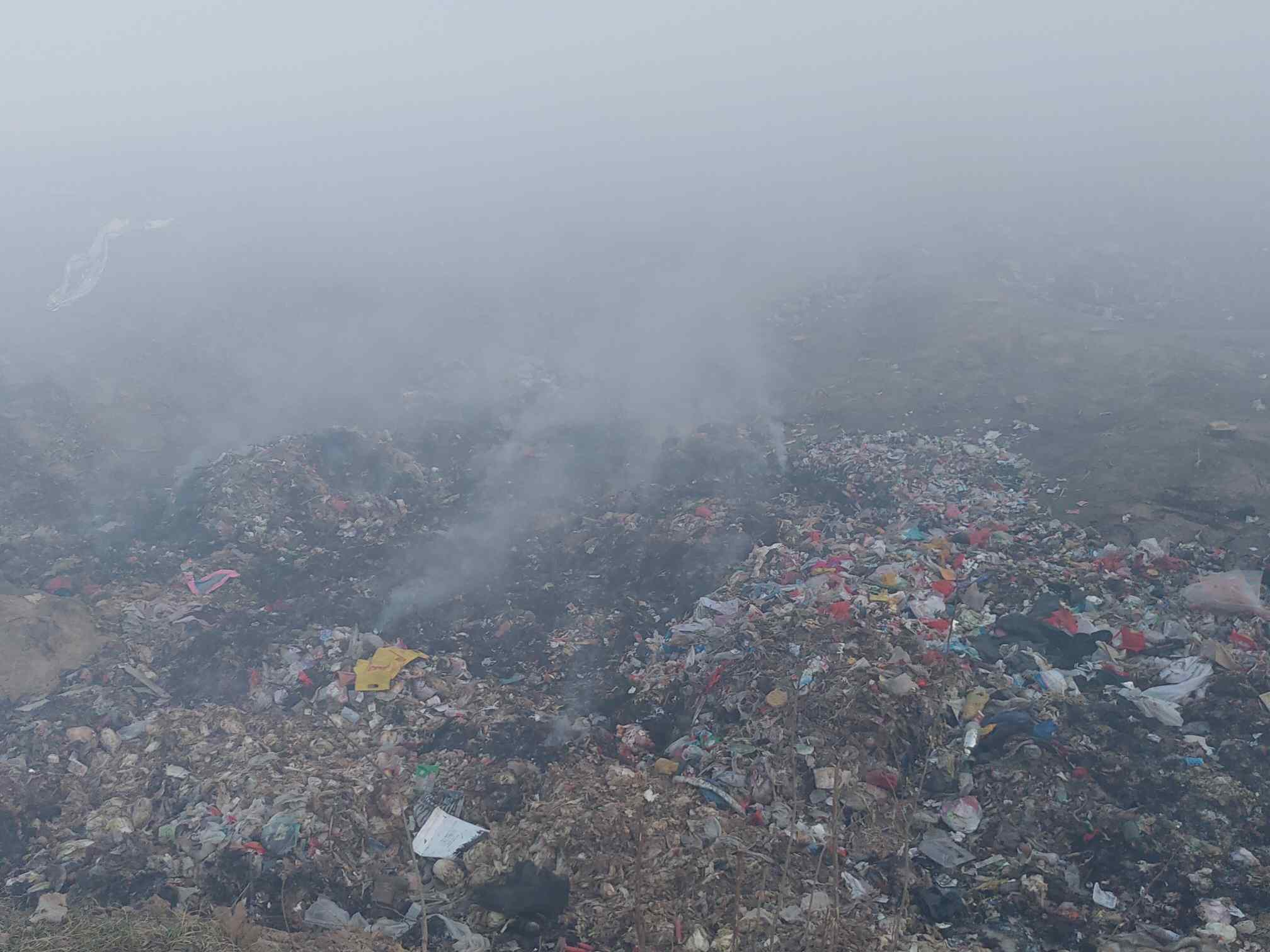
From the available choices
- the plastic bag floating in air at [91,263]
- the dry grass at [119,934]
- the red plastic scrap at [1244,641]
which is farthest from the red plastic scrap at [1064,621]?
the plastic bag floating in air at [91,263]

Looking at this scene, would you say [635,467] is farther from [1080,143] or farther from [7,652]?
[1080,143]

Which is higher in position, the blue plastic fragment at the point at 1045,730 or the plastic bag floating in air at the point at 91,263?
the plastic bag floating in air at the point at 91,263

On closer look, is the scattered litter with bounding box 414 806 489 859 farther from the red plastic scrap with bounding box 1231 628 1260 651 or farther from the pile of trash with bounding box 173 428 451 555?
the red plastic scrap with bounding box 1231 628 1260 651

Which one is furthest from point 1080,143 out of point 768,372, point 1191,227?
point 768,372

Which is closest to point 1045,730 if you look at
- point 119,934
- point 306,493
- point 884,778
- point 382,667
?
point 884,778

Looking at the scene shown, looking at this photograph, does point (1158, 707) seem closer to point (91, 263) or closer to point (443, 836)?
point (443, 836)

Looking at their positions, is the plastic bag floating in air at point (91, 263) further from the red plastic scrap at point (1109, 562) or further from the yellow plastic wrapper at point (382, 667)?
the red plastic scrap at point (1109, 562)
